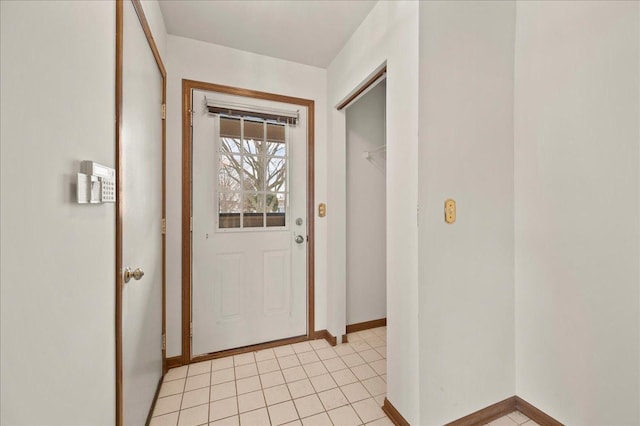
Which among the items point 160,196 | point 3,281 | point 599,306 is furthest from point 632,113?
point 160,196

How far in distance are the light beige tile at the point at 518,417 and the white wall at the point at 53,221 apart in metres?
2.01

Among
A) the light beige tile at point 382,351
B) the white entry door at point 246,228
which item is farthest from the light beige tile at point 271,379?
the light beige tile at point 382,351

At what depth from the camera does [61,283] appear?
0.68 meters

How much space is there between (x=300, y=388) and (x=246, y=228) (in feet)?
4.10

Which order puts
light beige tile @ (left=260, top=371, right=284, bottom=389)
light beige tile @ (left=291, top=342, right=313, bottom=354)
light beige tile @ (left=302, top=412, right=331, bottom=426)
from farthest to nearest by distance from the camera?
light beige tile @ (left=291, top=342, right=313, bottom=354)
light beige tile @ (left=260, top=371, right=284, bottom=389)
light beige tile @ (left=302, top=412, right=331, bottom=426)

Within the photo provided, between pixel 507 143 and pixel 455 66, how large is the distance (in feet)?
1.87

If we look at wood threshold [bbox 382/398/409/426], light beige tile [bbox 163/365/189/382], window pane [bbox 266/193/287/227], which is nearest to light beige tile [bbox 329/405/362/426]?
wood threshold [bbox 382/398/409/426]

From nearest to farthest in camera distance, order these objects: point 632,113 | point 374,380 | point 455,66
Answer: point 632,113
point 455,66
point 374,380

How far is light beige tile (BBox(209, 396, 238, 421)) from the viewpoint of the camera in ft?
5.16

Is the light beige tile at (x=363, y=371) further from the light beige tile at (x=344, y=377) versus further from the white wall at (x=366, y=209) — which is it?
the white wall at (x=366, y=209)

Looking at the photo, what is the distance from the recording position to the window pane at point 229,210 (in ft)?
7.29

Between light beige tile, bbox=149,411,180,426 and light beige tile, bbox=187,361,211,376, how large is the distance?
1.29 feet

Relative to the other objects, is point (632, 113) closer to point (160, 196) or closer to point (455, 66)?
point (455, 66)

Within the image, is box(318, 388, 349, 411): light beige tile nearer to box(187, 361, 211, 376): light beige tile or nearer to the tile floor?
the tile floor
